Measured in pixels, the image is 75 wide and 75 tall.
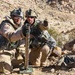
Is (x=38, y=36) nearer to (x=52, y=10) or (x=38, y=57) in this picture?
(x=38, y=57)

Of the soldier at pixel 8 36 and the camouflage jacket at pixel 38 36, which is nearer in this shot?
the soldier at pixel 8 36

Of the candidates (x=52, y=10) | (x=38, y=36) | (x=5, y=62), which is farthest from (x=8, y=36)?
(x=52, y=10)

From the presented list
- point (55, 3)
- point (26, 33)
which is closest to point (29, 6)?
point (55, 3)

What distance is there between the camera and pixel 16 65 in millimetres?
6504

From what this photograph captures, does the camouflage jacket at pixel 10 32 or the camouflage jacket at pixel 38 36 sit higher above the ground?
the camouflage jacket at pixel 10 32

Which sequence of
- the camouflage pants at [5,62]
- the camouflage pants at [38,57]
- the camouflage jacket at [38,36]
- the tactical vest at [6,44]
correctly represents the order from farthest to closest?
the camouflage pants at [38,57], the camouflage jacket at [38,36], the tactical vest at [6,44], the camouflage pants at [5,62]

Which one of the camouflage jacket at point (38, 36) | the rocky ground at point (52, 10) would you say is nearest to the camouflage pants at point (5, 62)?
the camouflage jacket at point (38, 36)

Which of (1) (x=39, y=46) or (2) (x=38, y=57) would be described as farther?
(2) (x=38, y=57)

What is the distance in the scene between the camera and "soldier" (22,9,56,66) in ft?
20.1

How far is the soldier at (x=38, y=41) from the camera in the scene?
6.13 meters

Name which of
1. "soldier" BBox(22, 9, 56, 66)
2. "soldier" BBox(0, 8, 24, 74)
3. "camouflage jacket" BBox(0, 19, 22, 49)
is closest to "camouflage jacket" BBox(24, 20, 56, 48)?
"soldier" BBox(22, 9, 56, 66)

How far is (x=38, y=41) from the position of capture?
6.37m

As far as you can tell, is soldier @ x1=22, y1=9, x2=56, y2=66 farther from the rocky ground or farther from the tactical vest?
the rocky ground

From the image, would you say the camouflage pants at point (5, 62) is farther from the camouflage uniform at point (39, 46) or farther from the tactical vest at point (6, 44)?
the camouflage uniform at point (39, 46)
